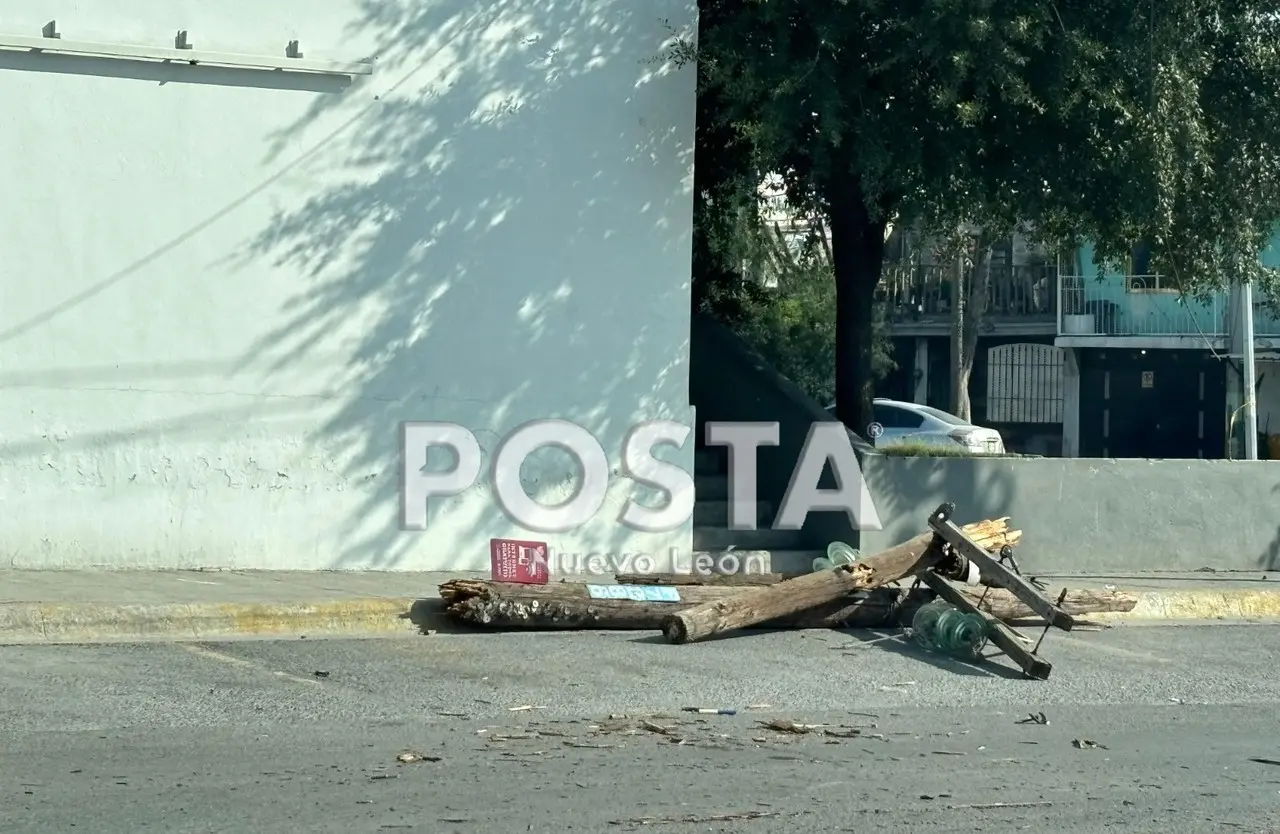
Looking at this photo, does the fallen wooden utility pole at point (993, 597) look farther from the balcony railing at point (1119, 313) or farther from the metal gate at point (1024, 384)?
the metal gate at point (1024, 384)

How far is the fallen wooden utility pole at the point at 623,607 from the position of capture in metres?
9.94

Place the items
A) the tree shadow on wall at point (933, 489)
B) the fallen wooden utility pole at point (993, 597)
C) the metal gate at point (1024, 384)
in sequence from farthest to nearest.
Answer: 1. the metal gate at point (1024, 384)
2. the tree shadow on wall at point (933, 489)
3. the fallen wooden utility pole at point (993, 597)

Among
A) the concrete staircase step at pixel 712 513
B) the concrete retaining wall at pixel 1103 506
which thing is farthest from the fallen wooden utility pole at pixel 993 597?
the concrete staircase step at pixel 712 513

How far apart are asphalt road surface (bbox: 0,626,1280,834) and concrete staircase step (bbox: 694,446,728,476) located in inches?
147

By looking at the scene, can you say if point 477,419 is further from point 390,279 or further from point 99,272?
point 99,272

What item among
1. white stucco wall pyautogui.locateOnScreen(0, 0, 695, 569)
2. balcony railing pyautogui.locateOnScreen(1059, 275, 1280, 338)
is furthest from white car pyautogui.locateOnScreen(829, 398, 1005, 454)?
white stucco wall pyautogui.locateOnScreen(0, 0, 695, 569)

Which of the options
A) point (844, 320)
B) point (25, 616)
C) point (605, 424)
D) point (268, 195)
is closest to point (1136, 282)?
point (844, 320)

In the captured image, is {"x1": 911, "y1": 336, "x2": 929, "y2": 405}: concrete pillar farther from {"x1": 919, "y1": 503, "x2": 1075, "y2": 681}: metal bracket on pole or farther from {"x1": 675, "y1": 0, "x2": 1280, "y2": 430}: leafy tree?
{"x1": 919, "y1": 503, "x2": 1075, "y2": 681}: metal bracket on pole

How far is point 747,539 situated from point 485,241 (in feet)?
10.9

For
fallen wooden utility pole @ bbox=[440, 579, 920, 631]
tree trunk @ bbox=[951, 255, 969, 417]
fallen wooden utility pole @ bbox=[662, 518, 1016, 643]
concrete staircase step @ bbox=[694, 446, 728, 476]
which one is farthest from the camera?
tree trunk @ bbox=[951, 255, 969, 417]

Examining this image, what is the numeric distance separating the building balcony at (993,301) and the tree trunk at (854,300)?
2302cm

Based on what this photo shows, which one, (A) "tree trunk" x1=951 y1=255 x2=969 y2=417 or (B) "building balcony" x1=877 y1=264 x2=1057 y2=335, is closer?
(A) "tree trunk" x1=951 y1=255 x2=969 y2=417

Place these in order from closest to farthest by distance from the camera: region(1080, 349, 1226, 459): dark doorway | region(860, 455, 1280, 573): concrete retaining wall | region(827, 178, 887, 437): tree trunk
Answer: region(860, 455, 1280, 573): concrete retaining wall, region(827, 178, 887, 437): tree trunk, region(1080, 349, 1226, 459): dark doorway

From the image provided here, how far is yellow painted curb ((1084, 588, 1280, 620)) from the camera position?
12.2 meters
